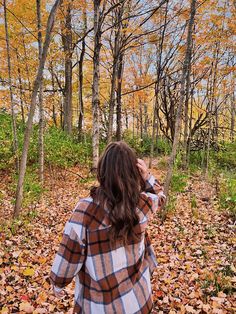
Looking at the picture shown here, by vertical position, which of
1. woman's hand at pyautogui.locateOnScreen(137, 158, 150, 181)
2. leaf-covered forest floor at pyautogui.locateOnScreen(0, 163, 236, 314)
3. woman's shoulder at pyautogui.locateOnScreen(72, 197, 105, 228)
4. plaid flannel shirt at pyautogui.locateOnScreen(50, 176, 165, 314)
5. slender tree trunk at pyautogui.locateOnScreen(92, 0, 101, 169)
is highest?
slender tree trunk at pyautogui.locateOnScreen(92, 0, 101, 169)

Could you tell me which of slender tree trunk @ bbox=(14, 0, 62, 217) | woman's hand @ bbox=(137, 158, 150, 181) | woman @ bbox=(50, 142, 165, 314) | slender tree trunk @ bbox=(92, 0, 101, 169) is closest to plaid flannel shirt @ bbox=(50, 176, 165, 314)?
woman @ bbox=(50, 142, 165, 314)

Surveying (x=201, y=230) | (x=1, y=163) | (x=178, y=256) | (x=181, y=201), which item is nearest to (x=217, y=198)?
(x=181, y=201)

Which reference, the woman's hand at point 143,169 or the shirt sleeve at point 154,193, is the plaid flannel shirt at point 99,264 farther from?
the woman's hand at point 143,169

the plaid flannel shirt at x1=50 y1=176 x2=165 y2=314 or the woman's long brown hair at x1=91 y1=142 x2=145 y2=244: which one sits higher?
the woman's long brown hair at x1=91 y1=142 x2=145 y2=244

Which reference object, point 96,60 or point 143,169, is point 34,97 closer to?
point 96,60

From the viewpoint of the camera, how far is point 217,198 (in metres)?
6.91

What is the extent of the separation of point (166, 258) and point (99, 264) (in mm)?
3153

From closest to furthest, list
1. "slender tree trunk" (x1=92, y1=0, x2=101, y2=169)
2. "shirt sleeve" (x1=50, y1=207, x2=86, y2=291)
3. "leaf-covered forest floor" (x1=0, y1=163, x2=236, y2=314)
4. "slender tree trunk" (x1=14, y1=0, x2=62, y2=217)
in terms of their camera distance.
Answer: "shirt sleeve" (x1=50, y1=207, x2=86, y2=291)
"leaf-covered forest floor" (x1=0, y1=163, x2=236, y2=314)
"slender tree trunk" (x1=14, y1=0, x2=62, y2=217)
"slender tree trunk" (x1=92, y1=0, x2=101, y2=169)

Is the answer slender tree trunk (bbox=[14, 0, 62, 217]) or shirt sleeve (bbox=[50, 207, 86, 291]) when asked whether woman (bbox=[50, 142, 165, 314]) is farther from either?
slender tree trunk (bbox=[14, 0, 62, 217])

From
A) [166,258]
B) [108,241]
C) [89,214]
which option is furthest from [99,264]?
[166,258]

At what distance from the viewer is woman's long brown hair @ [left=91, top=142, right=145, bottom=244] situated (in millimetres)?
1407

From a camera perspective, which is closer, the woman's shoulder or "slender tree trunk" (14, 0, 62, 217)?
the woman's shoulder

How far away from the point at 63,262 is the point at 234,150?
13.5 m

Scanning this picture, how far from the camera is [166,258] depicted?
4285mm
